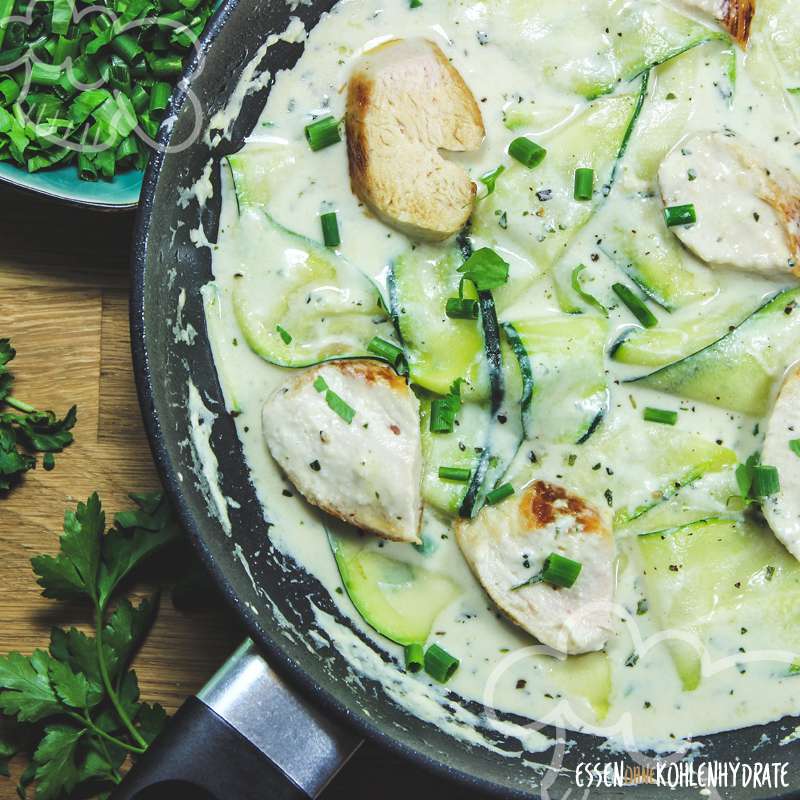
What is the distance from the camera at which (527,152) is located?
2342mm

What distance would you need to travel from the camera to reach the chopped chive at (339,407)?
2.32m

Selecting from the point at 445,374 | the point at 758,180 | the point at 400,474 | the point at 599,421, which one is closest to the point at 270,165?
the point at 445,374

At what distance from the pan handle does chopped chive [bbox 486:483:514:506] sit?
629 mm

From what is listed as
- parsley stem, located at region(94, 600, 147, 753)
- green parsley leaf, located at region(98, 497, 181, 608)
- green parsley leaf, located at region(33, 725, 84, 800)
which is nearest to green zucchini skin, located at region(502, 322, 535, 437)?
green parsley leaf, located at region(98, 497, 181, 608)

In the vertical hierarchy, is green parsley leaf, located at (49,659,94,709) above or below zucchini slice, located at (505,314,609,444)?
below

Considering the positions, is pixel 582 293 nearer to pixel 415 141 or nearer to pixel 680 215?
pixel 680 215

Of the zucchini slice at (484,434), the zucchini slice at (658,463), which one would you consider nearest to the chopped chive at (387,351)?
the zucchini slice at (484,434)

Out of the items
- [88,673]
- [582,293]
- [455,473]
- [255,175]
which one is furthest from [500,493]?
[88,673]

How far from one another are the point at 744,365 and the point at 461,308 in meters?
0.69

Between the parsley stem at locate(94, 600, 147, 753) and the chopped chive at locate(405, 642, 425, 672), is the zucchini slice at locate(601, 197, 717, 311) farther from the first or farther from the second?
the parsley stem at locate(94, 600, 147, 753)

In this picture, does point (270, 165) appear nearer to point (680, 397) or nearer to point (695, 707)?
point (680, 397)

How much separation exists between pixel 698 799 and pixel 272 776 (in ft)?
3.28

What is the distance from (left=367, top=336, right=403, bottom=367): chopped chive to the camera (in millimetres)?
2363

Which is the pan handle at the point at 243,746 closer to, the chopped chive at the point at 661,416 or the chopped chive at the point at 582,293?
the chopped chive at the point at 661,416
